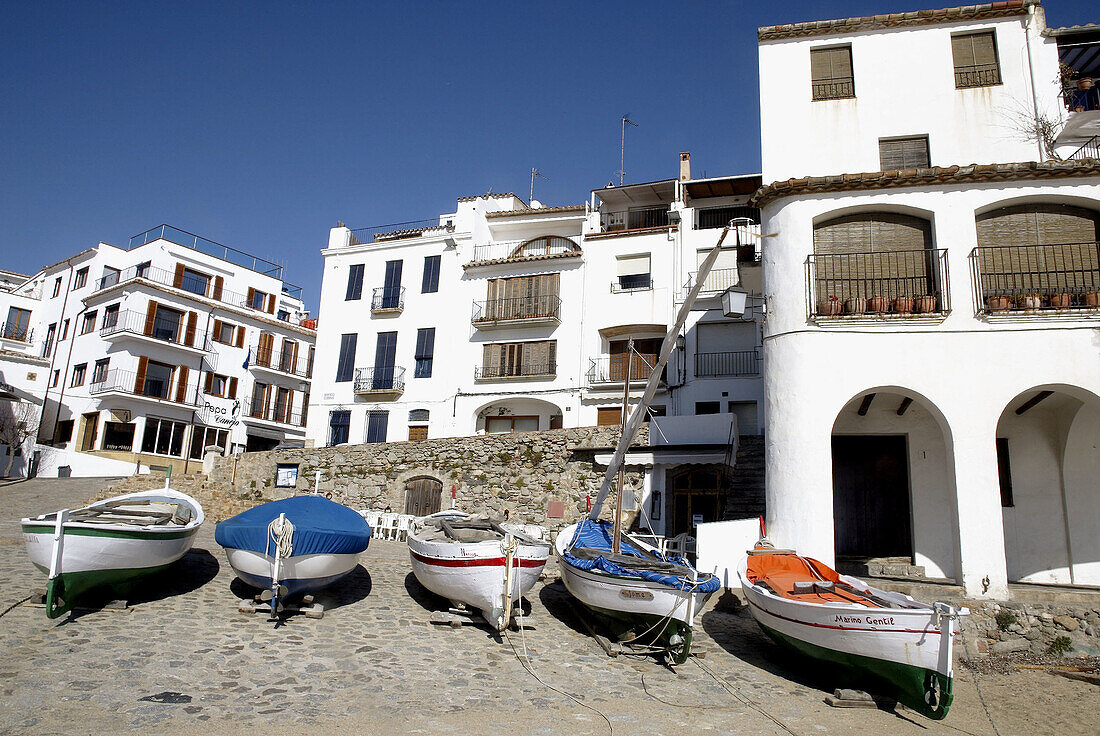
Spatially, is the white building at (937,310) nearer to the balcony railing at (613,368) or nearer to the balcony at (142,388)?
the balcony railing at (613,368)

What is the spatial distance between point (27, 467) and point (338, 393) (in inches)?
632

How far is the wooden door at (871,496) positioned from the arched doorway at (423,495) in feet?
40.8

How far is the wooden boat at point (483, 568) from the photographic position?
11.2 metres

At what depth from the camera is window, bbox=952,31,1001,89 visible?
55.1ft

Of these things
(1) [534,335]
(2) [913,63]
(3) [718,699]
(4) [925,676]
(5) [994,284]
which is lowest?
(3) [718,699]

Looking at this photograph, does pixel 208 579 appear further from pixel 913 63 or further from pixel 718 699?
pixel 913 63

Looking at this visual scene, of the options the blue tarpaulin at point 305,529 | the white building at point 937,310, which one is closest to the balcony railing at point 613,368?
the white building at point 937,310

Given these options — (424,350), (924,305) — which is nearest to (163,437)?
(424,350)

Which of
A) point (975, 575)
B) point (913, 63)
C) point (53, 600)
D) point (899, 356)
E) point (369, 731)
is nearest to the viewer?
point (369, 731)

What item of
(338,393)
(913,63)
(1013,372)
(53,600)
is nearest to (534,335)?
(338,393)

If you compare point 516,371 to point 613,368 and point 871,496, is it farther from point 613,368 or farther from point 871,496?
point 871,496

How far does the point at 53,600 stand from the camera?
9859 millimetres

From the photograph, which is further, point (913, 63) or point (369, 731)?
point (913, 63)

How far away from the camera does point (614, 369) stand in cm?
2864
